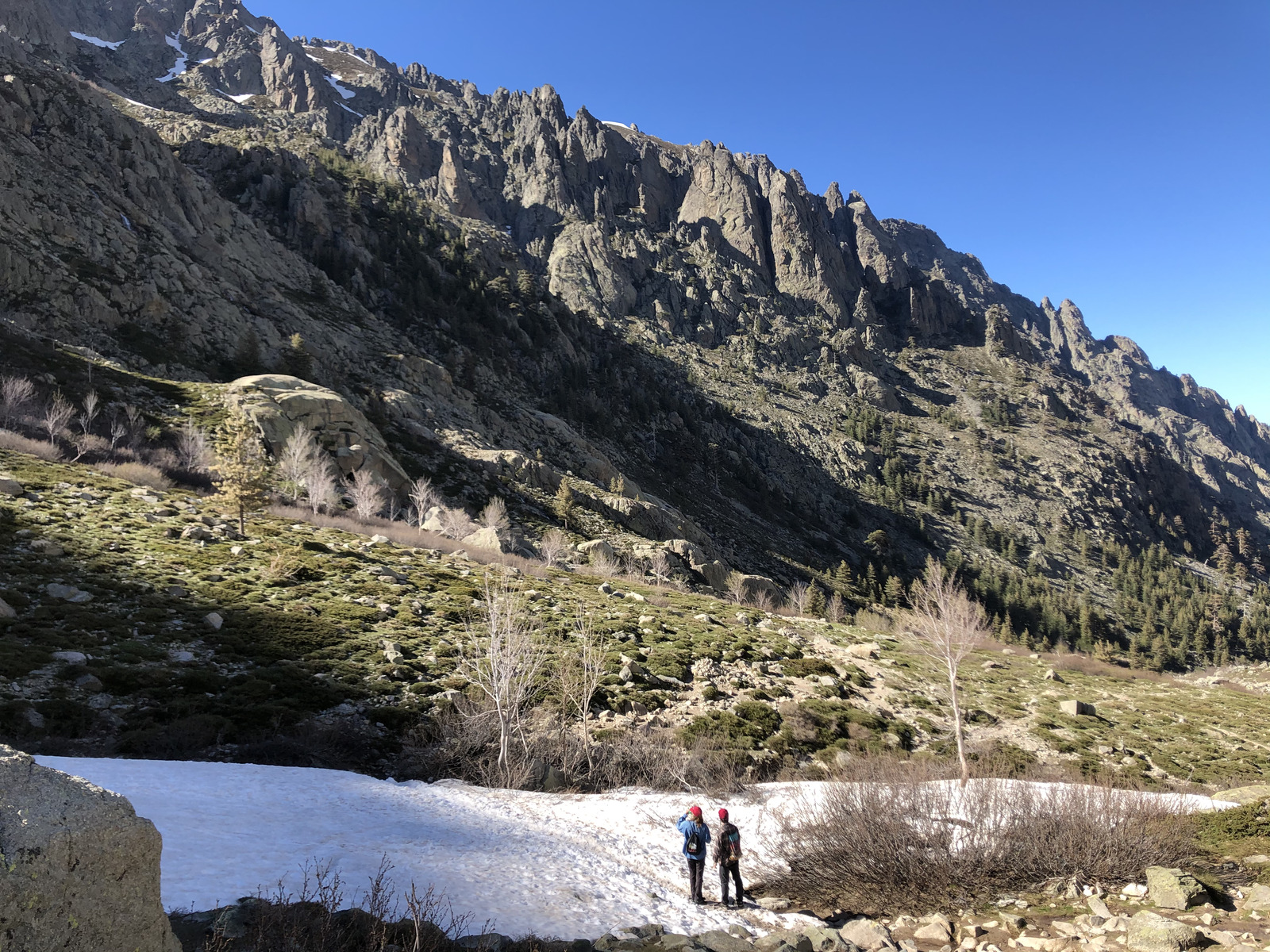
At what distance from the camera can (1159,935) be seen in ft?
20.9

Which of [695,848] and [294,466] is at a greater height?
[294,466]

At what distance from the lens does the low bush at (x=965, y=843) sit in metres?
8.80

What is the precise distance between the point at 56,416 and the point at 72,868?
40059 mm

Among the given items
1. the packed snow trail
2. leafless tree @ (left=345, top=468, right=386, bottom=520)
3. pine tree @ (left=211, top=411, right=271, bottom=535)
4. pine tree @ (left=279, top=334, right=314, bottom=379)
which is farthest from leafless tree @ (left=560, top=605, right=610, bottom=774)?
pine tree @ (left=279, top=334, right=314, bottom=379)

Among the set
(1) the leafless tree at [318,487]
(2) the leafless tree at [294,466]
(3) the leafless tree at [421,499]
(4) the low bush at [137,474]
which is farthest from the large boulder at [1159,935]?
(3) the leafless tree at [421,499]

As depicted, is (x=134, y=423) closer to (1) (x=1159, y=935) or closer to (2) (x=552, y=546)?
(2) (x=552, y=546)

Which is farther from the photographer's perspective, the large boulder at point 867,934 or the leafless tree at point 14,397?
the leafless tree at point 14,397

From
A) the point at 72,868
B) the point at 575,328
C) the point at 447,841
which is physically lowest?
the point at 447,841

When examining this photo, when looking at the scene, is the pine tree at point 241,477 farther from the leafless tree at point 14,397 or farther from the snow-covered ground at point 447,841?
the snow-covered ground at point 447,841

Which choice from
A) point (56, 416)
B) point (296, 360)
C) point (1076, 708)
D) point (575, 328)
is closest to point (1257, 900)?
point (1076, 708)

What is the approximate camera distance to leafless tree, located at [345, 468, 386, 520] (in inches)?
1512

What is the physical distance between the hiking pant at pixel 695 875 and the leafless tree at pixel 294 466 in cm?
3501

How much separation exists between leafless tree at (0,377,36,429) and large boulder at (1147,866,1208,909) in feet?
152

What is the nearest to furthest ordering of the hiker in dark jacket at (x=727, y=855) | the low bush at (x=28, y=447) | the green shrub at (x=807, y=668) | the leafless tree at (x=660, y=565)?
1. the hiker in dark jacket at (x=727, y=855)
2. the green shrub at (x=807, y=668)
3. the low bush at (x=28, y=447)
4. the leafless tree at (x=660, y=565)
